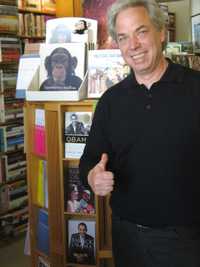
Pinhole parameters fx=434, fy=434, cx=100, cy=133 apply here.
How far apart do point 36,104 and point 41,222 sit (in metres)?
0.69

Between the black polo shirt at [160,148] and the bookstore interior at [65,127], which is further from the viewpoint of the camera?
the bookstore interior at [65,127]

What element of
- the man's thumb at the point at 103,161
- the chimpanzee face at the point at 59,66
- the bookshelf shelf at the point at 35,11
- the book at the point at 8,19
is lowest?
the man's thumb at the point at 103,161

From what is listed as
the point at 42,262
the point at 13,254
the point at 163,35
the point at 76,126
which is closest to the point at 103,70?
the point at 76,126

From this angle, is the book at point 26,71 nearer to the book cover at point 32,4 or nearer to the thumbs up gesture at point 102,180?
the thumbs up gesture at point 102,180

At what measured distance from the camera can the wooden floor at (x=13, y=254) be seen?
323cm

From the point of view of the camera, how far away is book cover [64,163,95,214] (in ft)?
7.69

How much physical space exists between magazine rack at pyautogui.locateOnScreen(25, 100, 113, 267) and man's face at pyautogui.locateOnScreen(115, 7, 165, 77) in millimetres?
820

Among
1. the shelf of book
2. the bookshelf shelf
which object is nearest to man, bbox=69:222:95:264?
the shelf of book

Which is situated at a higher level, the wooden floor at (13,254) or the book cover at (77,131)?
the book cover at (77,131)

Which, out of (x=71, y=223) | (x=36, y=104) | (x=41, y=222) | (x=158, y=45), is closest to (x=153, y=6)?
(x=158, y=45)

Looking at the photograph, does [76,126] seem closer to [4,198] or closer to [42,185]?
[42,185]

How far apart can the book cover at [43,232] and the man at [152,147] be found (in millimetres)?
1060

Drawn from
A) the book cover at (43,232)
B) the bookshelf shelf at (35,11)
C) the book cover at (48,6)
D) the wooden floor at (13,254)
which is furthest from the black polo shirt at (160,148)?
the book cover at (48,6)

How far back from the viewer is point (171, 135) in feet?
4.48
